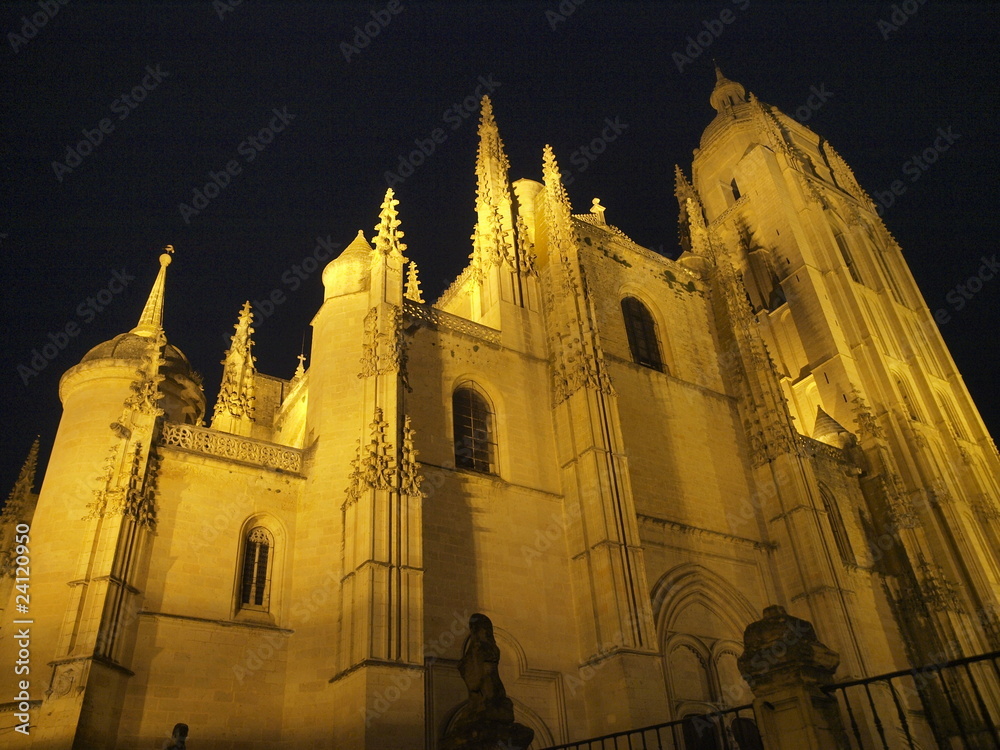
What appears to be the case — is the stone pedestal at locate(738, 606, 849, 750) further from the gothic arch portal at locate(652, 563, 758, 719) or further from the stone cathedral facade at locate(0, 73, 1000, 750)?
the gothic arch portal at locate(652, 563, 758, 719)

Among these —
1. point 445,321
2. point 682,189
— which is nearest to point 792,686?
point 445,321

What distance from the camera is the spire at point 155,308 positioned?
64.9 feet

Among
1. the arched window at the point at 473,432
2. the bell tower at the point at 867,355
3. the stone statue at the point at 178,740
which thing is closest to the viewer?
the stone statue at the point at 178,740

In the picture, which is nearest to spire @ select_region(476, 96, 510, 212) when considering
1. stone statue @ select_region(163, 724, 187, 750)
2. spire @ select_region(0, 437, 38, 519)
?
spire @ select_region(0, 437, 38, 519)

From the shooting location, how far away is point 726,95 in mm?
43438

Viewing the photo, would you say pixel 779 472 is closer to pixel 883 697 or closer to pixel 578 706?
pixel 883 697

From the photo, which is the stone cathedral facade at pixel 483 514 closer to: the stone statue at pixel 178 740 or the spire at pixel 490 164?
the spire at pixel 490 164

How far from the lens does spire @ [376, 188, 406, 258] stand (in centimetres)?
1802

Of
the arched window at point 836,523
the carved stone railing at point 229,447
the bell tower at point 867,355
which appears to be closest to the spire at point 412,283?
the carved stone railing at point 229,447

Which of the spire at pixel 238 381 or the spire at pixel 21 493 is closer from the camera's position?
the spire at pixel 21 493

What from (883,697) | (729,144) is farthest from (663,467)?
(729,144)

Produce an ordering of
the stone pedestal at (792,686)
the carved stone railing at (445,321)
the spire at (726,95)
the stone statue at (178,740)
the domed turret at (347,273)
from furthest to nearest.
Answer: the spire at (726,95) → the domed turret at (347,273) → the carved stone railing at (445,321) → the stone statue at (178,740) → the stone pedestal at (792,686)

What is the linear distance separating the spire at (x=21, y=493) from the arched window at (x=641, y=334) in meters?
17.1

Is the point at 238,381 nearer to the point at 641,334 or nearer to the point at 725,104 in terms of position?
the point at 641,334
